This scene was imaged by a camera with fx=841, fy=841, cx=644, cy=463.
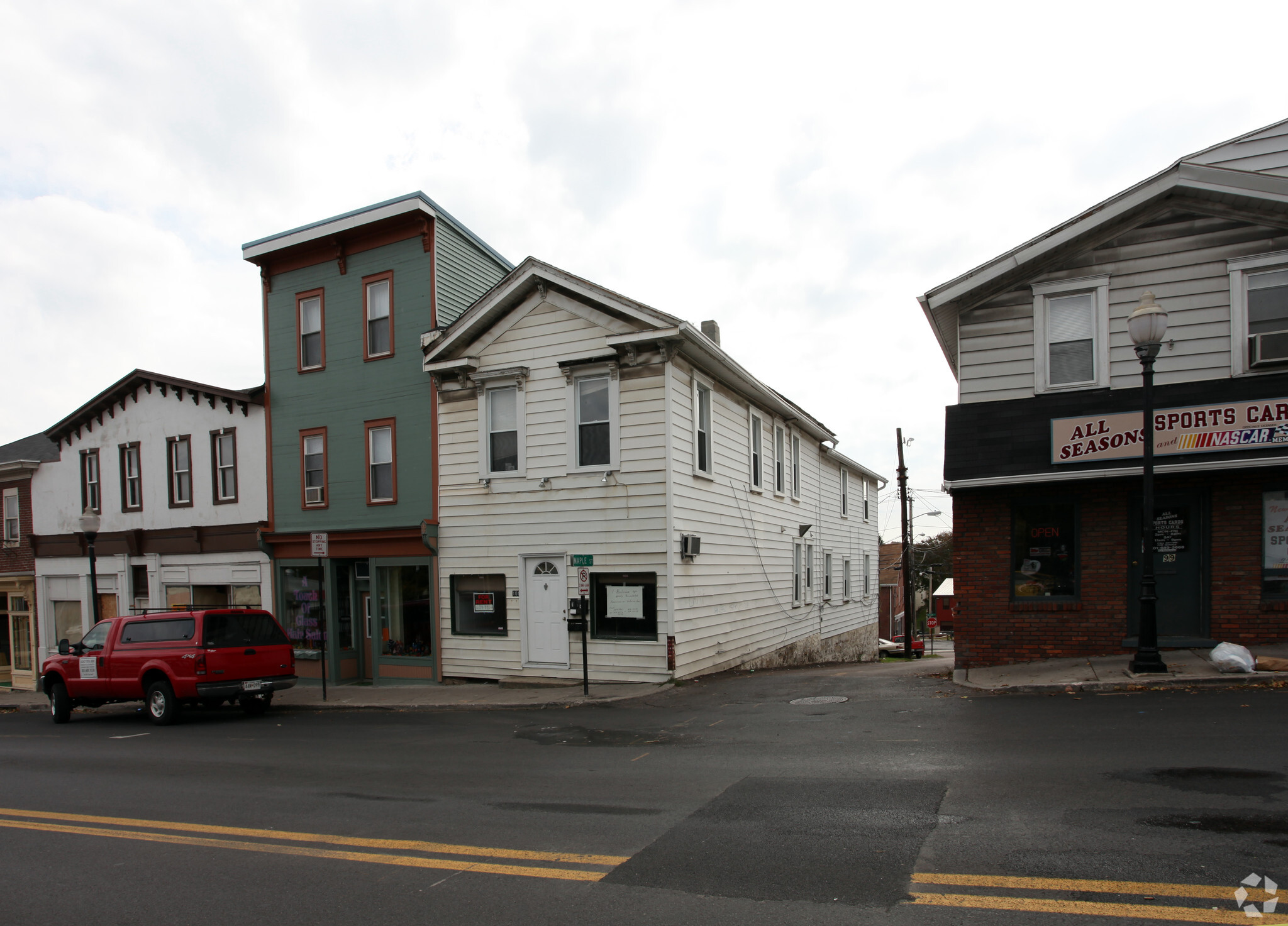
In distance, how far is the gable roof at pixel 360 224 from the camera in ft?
59.0

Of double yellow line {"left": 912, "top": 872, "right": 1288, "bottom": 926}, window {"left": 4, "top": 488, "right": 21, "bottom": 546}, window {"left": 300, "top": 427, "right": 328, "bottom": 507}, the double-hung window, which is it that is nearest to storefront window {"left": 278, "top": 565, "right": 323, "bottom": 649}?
window {"left": 300, "top": 427, "right": 328, "bottom": 507}

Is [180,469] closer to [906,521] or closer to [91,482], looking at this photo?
[91,482]

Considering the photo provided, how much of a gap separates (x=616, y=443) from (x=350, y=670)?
916 centimetres

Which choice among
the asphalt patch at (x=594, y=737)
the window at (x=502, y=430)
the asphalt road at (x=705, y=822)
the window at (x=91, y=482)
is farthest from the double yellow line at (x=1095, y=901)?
A: the window at (x=91, y=482)

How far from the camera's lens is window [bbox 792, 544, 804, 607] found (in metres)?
23.1

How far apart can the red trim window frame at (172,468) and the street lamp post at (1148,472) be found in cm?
2196

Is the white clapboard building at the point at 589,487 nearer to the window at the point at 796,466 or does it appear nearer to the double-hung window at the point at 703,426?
the double-hung window at the point at 703,426

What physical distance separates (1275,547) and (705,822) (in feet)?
34.3

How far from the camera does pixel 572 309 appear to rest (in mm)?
16375

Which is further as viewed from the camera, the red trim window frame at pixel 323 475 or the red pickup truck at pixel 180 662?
the red trim window frame at pixel 323 475

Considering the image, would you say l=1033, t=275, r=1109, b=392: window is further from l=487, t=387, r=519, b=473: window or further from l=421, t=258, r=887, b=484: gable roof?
l=487, t=387, r=519, b=473: window

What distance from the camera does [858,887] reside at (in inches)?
193

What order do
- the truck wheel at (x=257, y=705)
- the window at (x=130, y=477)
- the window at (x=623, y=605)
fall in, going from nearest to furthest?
the window at (x=623, y=605) < the truck wheel at (x=257, y=705) < the window at (x=130, y=477)

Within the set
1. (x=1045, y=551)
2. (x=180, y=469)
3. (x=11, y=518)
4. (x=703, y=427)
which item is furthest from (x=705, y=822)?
(x=11, y=518)
